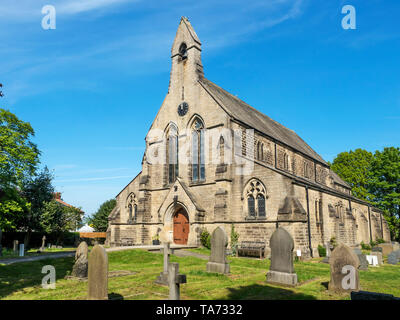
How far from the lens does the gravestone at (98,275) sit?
25.5ft

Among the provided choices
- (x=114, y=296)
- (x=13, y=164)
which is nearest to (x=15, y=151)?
(x=13, y=164)

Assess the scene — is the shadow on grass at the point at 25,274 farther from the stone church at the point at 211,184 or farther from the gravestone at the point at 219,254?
the stone church at the point at 211,184

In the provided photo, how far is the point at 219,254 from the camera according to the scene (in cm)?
1301

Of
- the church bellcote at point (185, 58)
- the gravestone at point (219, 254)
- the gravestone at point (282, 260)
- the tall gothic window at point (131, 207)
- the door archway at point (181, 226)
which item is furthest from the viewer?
the tall gothic window at point (131, 207)

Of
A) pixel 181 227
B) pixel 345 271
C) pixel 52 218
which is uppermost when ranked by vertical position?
pixel 52 218

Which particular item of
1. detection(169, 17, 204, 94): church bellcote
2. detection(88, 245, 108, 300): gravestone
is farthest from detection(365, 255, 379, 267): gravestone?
detection(169, 17, 204, 94): church bellcote

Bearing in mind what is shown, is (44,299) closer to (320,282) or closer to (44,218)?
(320,282)

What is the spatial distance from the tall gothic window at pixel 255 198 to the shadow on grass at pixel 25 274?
39.3 feet

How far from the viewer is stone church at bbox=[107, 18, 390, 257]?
2050 centimetres

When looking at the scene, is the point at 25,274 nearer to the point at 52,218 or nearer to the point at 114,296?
the point at 114,296

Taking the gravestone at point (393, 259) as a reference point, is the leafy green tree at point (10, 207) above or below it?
above

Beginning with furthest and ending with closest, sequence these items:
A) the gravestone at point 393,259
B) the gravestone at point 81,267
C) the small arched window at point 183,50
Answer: the small arched window at point 183,50
the gravestone at point 393,259
the gravestone at point 81,267

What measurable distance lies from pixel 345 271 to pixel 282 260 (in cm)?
212

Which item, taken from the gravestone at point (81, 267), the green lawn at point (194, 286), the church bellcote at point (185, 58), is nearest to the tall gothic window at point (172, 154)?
the church bellcote at point (185, 58)
